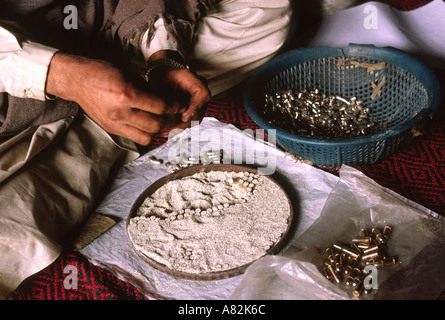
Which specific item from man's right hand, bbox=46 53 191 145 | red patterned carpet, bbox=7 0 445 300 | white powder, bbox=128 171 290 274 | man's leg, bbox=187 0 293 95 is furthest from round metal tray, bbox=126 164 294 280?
man's leg, bbox=187 0 293 95

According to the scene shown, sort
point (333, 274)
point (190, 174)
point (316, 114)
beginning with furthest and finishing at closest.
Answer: point (316, 114)
point (190, 174)
point (333, 274)

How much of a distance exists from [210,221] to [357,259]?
0.45 m

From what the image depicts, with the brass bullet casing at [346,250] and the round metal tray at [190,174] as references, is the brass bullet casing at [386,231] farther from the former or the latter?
the round metal tray at [190,174]

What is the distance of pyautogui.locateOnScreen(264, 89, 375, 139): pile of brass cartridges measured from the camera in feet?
5.31

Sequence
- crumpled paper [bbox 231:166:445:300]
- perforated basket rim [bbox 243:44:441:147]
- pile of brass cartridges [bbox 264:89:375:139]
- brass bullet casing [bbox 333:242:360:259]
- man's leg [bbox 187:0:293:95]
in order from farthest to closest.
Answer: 1. man's leg [bbox 187:0:293:95]
2. pile of brass cartridges [bbox 264:89:375:139]
3. perforated basket rim [bbox 243:44:441:147]
4. brass bullet casing [bbox 333:242:360:259]
5. crumpled paper [bbox 231:166:445:300]

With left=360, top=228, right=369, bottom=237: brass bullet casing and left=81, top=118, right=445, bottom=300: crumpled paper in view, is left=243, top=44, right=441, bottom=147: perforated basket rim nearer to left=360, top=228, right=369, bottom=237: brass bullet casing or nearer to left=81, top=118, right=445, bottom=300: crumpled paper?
left=81, top=118, right=445, bottom=300: crumpled paper

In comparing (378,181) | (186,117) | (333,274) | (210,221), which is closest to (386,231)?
(333,274)

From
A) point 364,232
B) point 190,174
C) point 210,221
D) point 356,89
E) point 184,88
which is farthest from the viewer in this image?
point 356,89

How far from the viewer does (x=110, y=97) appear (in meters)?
1.19

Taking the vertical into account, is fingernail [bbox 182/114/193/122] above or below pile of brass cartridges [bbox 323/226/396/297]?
above

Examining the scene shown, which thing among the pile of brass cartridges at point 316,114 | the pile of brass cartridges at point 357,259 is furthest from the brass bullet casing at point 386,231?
the pile of brass cartridges at point 316,114

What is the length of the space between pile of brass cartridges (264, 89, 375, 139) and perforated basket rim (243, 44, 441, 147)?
0.10m

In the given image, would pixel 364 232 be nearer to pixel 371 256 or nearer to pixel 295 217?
pixel 371 256
